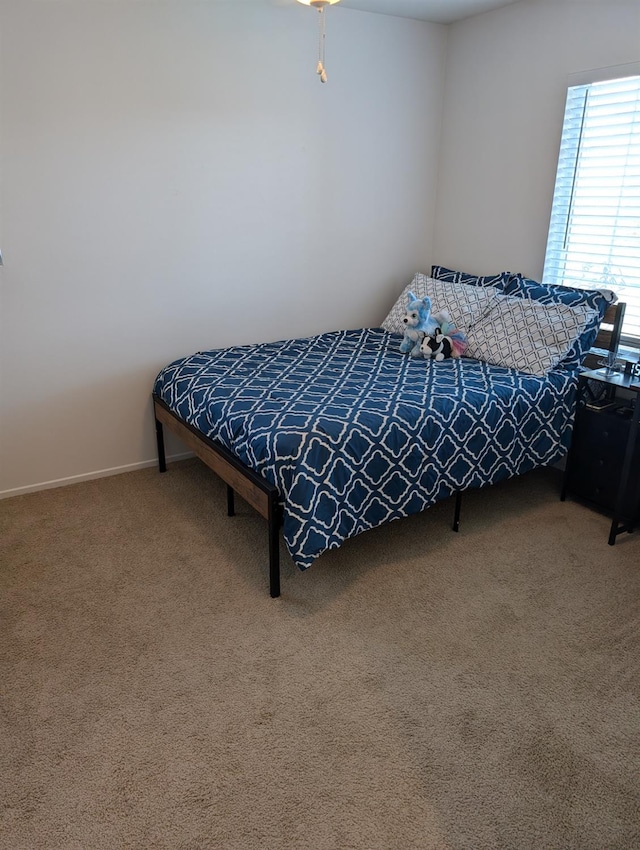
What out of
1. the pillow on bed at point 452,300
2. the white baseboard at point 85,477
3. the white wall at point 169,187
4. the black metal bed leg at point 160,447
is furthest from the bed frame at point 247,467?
the pillow on bed at point 452,300

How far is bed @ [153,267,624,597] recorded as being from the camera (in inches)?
92.5

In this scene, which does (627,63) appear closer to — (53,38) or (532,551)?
(532,551)

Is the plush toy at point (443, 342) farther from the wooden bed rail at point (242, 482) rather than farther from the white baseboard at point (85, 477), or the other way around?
the white baseboard at point (85, 477)

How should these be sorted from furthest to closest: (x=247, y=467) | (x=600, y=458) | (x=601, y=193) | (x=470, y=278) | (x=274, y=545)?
(x=470, y=278) → (x=601, y=193) → (x=600, y=458) → (x=247, y=467) → (x=274, y=545)

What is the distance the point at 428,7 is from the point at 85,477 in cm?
325

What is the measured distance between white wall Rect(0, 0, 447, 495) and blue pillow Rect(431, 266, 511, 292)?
1.42ft

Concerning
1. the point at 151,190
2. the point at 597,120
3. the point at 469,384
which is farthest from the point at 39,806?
the point at 597,120

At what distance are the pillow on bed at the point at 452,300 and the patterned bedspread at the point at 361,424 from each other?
1.01ft

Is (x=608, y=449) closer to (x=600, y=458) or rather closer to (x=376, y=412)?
(x=600, y=458)

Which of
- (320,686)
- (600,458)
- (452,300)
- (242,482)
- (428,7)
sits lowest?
(320,686)

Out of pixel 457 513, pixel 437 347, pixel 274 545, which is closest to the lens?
pixel 274 545

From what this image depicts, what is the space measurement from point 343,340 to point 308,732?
2.38 metres

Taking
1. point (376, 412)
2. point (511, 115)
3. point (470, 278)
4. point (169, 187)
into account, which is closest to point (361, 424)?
point (376, 412)

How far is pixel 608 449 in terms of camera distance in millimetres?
2998
